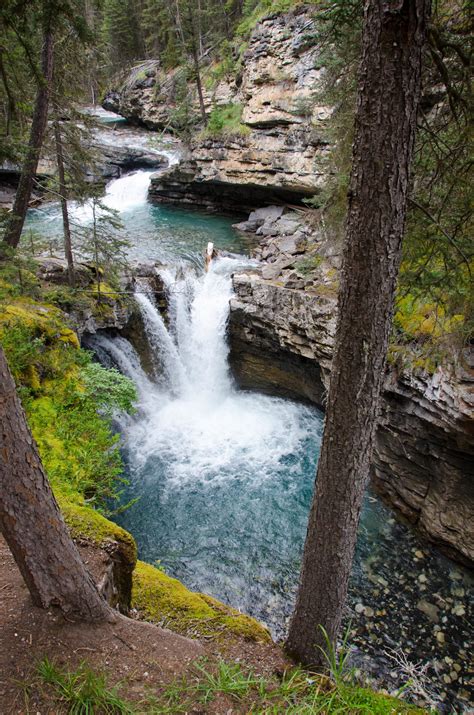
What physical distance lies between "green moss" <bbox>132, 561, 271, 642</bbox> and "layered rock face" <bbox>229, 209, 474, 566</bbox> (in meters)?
4.26

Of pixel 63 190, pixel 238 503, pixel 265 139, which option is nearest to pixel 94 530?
pixel 238 503

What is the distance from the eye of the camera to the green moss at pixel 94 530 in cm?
427

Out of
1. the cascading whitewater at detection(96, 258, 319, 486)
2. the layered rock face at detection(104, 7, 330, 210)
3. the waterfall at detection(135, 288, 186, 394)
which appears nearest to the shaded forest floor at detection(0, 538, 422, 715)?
the cascading whitewater at detection(96, 258, 319, 486)

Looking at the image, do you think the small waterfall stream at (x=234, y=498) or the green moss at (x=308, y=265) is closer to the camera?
the small waterfall stream at (x=234, y=498)

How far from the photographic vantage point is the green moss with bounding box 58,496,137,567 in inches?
168

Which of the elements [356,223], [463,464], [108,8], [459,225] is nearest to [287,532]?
[463,464]

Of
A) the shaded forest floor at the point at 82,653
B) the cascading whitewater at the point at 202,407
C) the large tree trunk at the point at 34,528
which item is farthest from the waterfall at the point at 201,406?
the large tree trunk at the point at 34,528

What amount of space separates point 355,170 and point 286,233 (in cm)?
1501

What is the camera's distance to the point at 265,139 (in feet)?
58.7

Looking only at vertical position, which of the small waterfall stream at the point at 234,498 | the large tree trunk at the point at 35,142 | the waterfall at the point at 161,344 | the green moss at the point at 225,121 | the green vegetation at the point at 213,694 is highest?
the green moss at the point at 225,121

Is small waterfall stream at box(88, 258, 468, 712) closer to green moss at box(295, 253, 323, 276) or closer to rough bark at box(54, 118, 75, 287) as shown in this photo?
rough bark at box(54, 118, 75, 287)

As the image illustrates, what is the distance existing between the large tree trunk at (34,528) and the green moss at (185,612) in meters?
1.25

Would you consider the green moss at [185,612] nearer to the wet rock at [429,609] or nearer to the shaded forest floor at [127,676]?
the shaded forest floor at [127,676]

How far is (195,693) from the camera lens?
3115 mm
